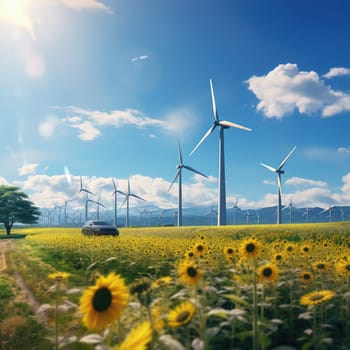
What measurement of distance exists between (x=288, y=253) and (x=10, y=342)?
568cm

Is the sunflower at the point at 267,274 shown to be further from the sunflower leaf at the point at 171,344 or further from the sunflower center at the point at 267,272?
the sunflower leaf at the point at 171,344

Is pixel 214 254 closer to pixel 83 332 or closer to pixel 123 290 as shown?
pixel 83 332

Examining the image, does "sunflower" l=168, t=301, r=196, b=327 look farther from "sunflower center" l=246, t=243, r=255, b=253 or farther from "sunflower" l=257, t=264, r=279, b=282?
"sunflower center" l=246, t=243, r=255, b=253

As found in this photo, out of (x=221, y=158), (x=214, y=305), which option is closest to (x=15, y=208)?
(x=221, y=158)

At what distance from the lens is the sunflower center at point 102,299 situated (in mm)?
2848

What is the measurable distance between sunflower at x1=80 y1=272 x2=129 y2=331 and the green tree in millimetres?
67771

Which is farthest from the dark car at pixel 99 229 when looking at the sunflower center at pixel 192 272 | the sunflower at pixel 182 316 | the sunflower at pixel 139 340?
the sunflower at pixel 139 340

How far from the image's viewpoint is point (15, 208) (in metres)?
66.8

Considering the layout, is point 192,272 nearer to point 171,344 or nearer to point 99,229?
point 171,344

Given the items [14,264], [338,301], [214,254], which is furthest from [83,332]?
[14,264]

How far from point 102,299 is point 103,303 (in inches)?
1.2

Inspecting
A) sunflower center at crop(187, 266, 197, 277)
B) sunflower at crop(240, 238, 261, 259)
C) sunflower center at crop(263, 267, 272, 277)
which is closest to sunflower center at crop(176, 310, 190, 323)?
sunflower center at crop(187, 266, 197, 277)

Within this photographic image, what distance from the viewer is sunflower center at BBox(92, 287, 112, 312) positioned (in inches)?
112

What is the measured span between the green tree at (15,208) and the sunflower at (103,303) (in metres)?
67.8
